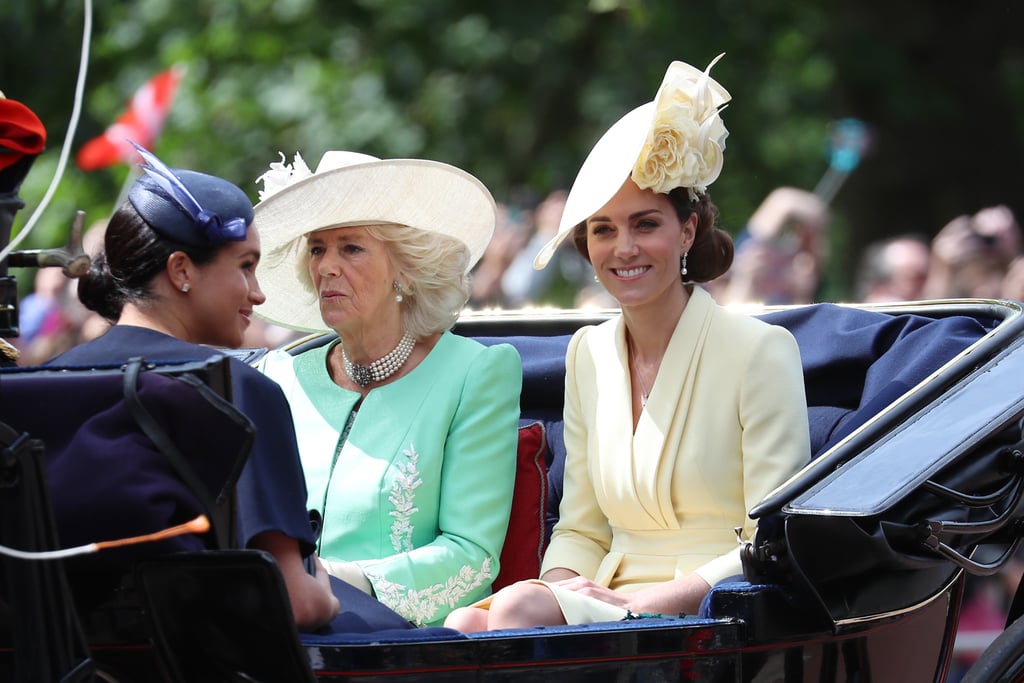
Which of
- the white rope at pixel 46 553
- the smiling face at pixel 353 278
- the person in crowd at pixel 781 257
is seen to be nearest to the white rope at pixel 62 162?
the white rope at pixel 46 553

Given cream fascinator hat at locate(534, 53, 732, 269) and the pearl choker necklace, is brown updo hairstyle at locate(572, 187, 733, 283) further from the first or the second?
the pearl choker necklace

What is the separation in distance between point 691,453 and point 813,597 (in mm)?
558

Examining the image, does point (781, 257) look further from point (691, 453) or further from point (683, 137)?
point (691, 453)

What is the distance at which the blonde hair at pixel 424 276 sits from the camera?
373 cm

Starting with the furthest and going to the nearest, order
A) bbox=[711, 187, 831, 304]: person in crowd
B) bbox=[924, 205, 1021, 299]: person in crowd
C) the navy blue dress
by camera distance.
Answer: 1. bbox=[711, 187, 831, 304]: person in crowd
2. bbox=[924, 205, 1021, 299]: person in crowd
3. the navy blue dress

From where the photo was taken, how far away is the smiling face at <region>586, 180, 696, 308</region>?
346 cm

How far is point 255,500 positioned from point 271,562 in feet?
0.55

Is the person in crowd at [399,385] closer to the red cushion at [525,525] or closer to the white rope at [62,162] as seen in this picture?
the red cushion at [525,525]

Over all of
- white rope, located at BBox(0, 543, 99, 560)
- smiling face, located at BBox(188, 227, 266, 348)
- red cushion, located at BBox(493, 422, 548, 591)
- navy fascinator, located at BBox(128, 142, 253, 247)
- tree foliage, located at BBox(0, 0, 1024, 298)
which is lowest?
red cushion, located at BBox(493, 422, 548, 591)

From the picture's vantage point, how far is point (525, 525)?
3.71m

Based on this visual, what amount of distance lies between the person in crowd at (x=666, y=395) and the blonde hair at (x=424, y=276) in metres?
0.29

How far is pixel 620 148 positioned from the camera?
11.3ft

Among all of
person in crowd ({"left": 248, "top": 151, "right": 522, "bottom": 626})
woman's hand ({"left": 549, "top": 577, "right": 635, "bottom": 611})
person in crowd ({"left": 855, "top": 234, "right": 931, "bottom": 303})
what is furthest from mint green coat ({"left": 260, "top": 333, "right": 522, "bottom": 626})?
person in crowd ({"left": 855, "top": 234, "right": 931, "bottom": 303})

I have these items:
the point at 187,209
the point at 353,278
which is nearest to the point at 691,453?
the point at 353,278
